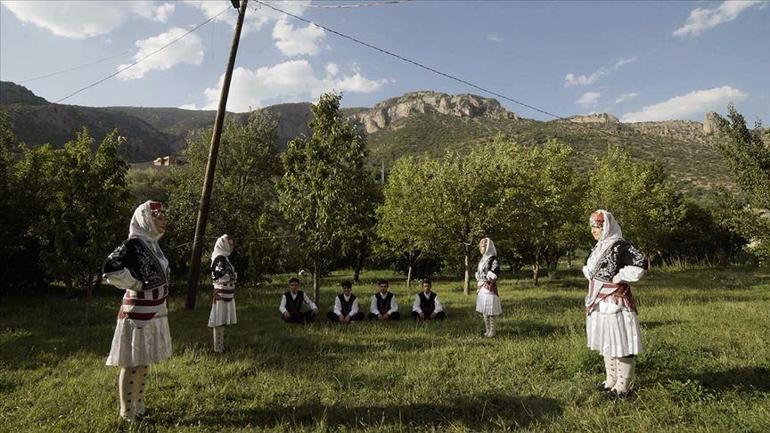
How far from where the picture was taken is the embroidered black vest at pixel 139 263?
503cm

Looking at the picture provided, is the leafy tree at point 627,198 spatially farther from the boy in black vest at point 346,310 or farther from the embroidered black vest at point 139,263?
the embroidered black vest at point 139,263

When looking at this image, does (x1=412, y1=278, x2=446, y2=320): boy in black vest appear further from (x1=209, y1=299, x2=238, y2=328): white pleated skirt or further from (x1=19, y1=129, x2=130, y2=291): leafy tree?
(x1=19, y1=129, x2=130, y2=291): leafy tree

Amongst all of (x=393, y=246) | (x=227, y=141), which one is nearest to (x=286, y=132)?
(x=227, y=141)

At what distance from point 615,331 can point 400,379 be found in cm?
313

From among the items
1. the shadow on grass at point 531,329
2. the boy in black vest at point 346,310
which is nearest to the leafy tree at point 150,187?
the boy in black vest at point 346,310

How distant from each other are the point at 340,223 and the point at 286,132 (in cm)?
18731

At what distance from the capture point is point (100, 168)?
1183 centimetres

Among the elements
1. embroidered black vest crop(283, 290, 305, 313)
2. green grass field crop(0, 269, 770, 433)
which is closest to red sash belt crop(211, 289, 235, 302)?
green grass field crop(0, 269, 770, 433)

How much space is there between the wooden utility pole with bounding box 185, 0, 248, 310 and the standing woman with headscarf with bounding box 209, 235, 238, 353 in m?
4.23

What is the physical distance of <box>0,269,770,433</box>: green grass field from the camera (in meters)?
5.12

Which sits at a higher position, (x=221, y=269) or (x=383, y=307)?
(x=221, y=269)

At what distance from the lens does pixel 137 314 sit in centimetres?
515

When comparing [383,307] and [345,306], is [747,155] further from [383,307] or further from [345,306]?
[345,306]

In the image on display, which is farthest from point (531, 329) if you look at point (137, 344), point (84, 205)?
point (84, 205)
